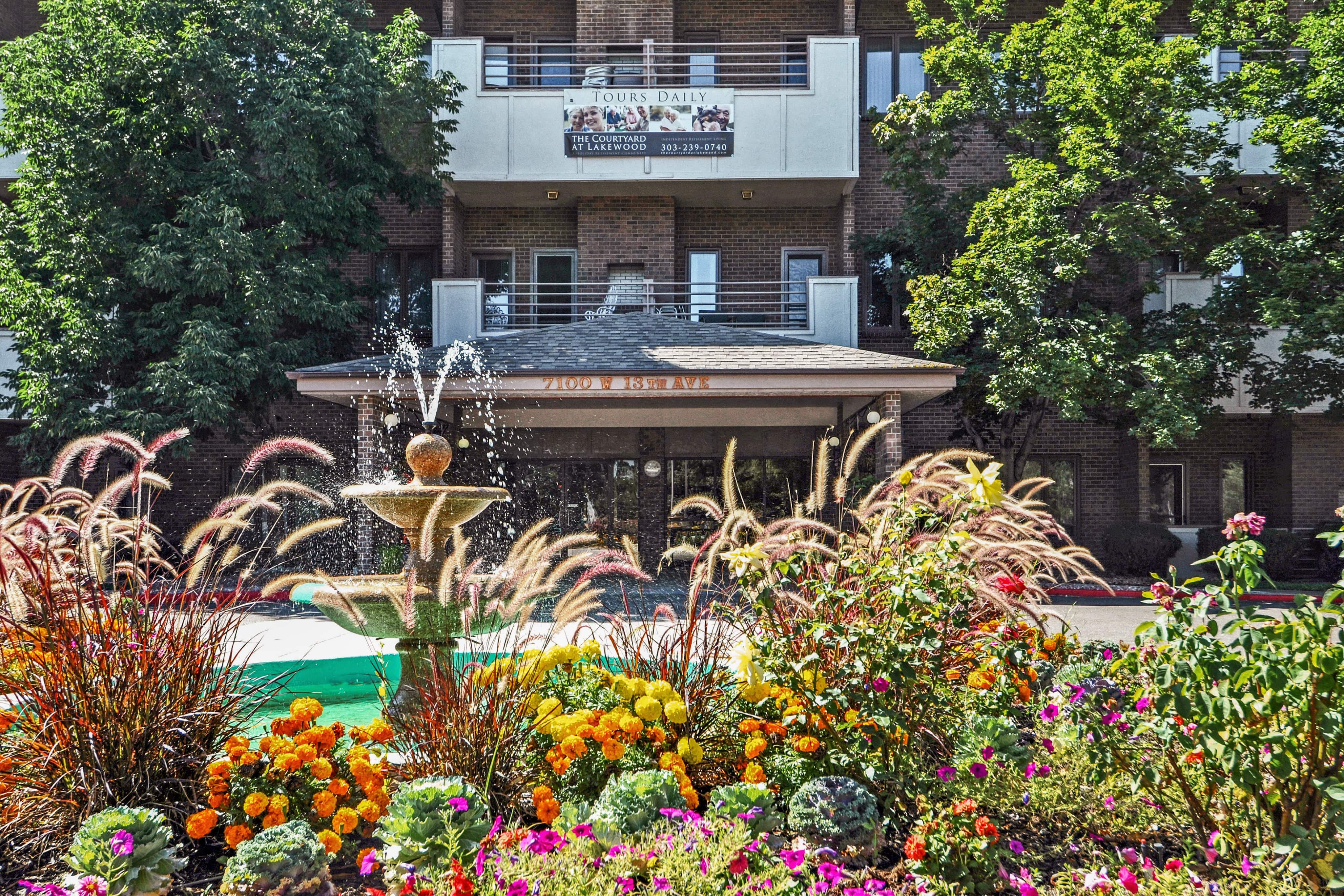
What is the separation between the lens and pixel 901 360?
14.8 metres

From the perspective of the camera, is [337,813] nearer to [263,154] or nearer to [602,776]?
[602,776]

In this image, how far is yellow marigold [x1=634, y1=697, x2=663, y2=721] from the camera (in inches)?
143

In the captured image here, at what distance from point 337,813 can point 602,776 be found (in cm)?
100

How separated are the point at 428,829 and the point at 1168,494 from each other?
2110 cm

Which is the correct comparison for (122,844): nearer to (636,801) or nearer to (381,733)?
(381,733)

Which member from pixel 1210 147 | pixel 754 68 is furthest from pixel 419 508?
pixel 754 68

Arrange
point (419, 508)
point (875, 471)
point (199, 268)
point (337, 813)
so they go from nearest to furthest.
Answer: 1. point (337, 813)
2. point (419, 508)
3. point (199, 268)
4. point (875, 471)

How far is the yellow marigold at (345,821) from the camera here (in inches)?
129

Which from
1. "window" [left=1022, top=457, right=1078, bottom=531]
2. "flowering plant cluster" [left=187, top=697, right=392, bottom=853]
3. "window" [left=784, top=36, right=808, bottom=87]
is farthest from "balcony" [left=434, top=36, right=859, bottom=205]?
"flowering plant cluster" [left=187, top=697, right=392, bottom=853]

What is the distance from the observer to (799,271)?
2027cm

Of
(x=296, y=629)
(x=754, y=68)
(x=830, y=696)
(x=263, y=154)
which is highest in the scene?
(x=754, y=68)

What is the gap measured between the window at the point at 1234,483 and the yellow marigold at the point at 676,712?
812 inches

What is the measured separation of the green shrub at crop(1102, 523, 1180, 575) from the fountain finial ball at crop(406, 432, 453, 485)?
627 inches

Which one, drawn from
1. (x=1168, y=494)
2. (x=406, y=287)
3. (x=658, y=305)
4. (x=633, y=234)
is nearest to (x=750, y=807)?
(x=658, y=305)
